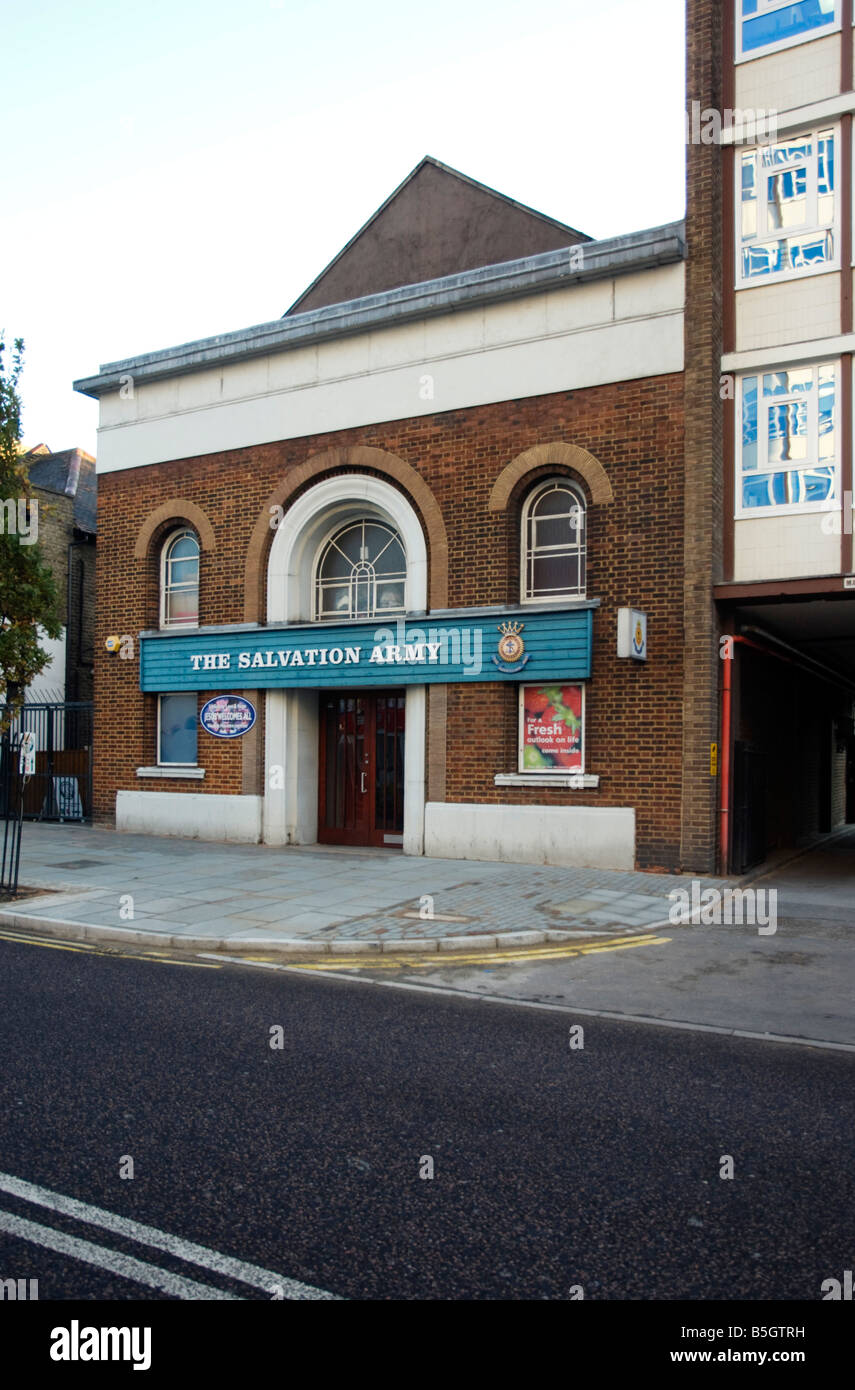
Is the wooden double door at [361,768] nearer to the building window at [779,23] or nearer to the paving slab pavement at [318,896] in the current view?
the paving slab pavement at [318,896]

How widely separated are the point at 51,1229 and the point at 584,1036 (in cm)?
356

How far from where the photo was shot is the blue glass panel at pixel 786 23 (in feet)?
42.4

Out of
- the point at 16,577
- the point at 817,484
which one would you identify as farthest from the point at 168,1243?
the point at 817,484

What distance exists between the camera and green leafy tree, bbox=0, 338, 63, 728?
11.4m

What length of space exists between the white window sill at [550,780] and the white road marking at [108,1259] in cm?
1055

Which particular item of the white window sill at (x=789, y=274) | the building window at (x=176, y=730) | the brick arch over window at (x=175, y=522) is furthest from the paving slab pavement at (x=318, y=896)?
the white window sill at (x=789, y=274)

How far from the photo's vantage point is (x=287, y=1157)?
4258 mm

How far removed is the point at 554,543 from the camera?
14.3 m

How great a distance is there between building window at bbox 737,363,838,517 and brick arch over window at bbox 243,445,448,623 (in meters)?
4.24

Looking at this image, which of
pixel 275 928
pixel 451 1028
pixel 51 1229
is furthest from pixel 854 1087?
pixel 275 928

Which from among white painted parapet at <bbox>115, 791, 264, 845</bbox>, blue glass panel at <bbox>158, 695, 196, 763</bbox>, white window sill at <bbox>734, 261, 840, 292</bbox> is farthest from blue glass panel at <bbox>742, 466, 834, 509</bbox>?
blue glass panel at <bbox>158, 695, 196, 763</bbox>

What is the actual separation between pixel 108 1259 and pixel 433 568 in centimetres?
1213

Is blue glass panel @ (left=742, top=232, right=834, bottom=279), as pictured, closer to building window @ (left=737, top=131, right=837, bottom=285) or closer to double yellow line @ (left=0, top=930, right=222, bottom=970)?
building window @ (left=737, top=131, right=837, bottom=285)
